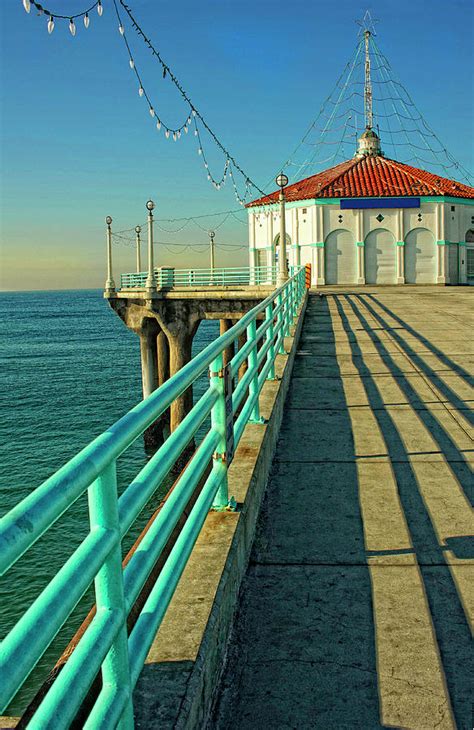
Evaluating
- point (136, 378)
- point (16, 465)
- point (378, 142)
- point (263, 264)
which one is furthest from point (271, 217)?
point (16, 465)

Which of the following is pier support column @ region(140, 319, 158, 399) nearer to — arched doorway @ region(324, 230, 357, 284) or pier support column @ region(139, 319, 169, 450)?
pier support column @ region(139, 319, 169, 450)

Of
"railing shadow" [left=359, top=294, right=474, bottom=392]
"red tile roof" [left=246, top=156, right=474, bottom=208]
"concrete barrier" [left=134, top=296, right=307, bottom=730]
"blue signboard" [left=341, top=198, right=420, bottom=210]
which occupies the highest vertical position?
"red tile roof" [left=246, top=156, right=474, bottom=208]

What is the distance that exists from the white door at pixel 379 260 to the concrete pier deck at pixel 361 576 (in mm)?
32384

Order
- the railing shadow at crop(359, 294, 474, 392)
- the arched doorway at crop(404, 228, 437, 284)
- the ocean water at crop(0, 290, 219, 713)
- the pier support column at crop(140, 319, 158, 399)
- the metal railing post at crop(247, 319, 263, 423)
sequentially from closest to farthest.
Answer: the metal railing post at crop(247, 319, 263, 423), the railing shadow at crop(359, 294, 474, 392), the ocean water at crop(0, 290, 219, 713), the pier support column at crop(140, 319, 158, 399), the arched doorway at crop(404, 228, 437, 284)

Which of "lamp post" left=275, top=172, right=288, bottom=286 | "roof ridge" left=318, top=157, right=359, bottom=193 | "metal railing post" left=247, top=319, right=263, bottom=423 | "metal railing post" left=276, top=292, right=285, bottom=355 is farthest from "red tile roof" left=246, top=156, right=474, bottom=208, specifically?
"metal railing post" left=247, top=319, right=263, bottom=423

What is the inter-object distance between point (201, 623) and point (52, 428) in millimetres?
28512

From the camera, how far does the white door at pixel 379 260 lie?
132 feet

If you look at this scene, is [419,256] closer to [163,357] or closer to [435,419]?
[163,357]

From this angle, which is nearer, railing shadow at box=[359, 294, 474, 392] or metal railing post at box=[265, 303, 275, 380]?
metal railing post at box=[265, 303, 275, 380]

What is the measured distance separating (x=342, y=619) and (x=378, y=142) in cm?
4779

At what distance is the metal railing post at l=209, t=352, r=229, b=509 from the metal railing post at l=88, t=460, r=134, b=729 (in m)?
2.08

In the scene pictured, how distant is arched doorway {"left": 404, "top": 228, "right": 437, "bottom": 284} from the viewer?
40.6 meters

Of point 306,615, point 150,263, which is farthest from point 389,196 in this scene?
point 306,615

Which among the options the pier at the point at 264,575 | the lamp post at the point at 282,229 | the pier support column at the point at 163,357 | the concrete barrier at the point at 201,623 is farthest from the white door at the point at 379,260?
the concrete barrier at the point at 201,623
